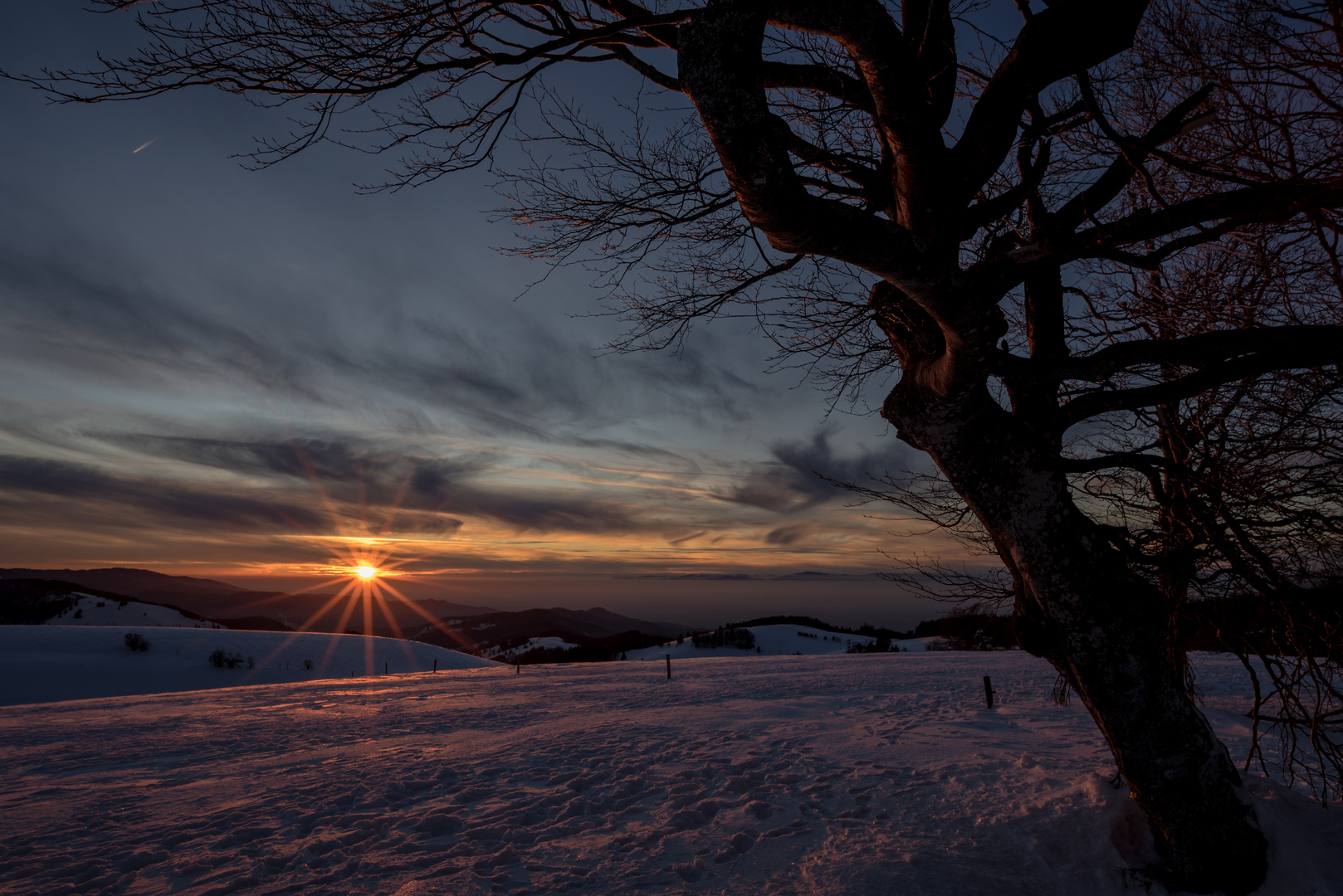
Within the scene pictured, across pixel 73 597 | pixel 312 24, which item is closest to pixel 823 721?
pixel 312 24

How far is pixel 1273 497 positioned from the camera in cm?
415

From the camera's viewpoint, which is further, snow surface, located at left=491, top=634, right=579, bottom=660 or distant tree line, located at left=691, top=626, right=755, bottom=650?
snow surface, located at left=491, top=634, right=579, bottom=660

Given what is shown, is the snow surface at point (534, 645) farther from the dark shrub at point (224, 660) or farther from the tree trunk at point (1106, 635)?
the tree trunk at point (1106, 635)

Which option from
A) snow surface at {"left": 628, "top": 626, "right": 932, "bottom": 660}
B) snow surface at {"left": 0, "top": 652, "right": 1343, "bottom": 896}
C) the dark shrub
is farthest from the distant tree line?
snow surface at {"left": 0, "top": 652, "right": 1343, "bottom": 896}

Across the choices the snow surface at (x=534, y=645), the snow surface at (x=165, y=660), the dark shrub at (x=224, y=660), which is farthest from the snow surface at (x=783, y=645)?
the dark shrub at (x=224, y=660)

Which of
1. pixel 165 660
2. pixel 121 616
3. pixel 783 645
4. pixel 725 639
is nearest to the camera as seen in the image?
pixel 165 660

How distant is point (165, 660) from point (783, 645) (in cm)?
5653

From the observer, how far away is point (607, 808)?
5.86m

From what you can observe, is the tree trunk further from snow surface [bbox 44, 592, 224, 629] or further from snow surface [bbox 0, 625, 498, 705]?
Answer: snow surface [bbox 44, 592, 224, 629]

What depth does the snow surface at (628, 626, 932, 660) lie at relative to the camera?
53844 millimetres

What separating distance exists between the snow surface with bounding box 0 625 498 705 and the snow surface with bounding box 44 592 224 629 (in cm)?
1793

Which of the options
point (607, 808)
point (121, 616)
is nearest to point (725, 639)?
point (607, 808)

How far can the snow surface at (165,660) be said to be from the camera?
2912 centimetres

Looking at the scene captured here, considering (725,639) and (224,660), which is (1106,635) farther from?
(725,639)
